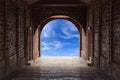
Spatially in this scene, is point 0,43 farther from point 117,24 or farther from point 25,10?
point 25,10

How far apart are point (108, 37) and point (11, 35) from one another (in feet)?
14.2

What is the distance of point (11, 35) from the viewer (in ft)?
40.5

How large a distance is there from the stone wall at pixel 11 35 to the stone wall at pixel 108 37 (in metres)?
4.09

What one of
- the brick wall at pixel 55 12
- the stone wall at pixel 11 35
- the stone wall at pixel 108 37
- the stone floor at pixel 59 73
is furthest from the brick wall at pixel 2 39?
the brick wall at pixel 55 12

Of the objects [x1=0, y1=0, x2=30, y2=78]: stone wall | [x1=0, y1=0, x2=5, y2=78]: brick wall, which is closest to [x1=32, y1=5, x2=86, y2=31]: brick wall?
[x1=0, y1=0, x2=30, y2=78]: stone wall

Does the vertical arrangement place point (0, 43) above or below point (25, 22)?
below

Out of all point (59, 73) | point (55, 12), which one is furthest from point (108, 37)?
point (55, 12)

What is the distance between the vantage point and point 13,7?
12898 millimetres

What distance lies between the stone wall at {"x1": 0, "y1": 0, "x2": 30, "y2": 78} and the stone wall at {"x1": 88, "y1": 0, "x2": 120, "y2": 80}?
4093 mm

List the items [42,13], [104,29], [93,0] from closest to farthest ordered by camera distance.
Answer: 1. [104,29]
2. [93,0]
3. [42,13]

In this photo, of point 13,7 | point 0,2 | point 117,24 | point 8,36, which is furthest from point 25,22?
point 117,24

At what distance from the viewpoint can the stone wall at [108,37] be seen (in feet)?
33.2

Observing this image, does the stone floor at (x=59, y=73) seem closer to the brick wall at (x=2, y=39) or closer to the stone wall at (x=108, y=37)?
the stone wall at (x=108, y=37)

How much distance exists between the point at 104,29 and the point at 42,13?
780 centimetres
